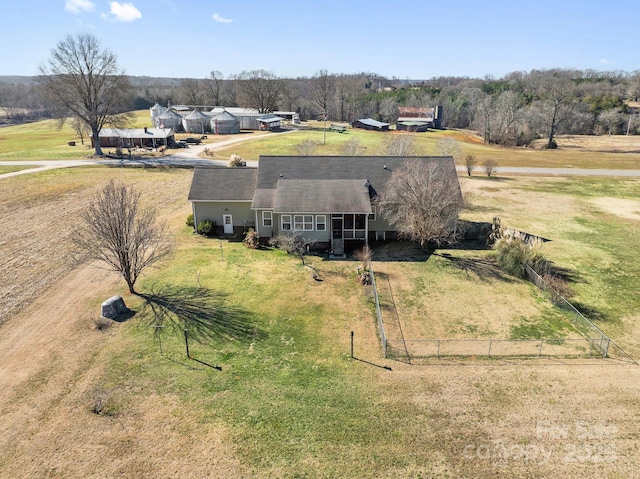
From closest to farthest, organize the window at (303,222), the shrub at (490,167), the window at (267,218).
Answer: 1. the window at (303,222)
2. the window at (267,218)
3. the shrub at (490,167)

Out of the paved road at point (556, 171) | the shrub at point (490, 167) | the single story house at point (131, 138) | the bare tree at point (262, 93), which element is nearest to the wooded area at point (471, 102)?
the bare tree at point (262, 93)

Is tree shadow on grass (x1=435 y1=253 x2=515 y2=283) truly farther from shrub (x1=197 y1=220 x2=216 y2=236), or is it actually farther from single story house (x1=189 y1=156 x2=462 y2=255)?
shrub (x1=197 y1=220 x2=216 y2=236)

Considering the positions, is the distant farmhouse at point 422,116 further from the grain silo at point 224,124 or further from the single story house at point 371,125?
the grain silo at point 224,124

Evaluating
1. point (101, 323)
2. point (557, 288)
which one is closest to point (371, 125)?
point (557, 288)

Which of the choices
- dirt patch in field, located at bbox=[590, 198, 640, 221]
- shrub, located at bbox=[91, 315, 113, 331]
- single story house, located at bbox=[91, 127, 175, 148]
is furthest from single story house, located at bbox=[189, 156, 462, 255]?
single story house, located at bbox=[91, 127, 175, 148]

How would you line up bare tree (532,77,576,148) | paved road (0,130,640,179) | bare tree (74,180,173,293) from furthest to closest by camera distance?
bare tree (532,77,576,148) < paved road (0,130,640,179) < bare tree (74,180,173,293)

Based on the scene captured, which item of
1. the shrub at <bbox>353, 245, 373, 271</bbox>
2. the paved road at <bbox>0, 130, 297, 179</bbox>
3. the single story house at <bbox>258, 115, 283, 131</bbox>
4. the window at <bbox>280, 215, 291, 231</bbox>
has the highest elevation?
the single story house at <bbox>258, 115, 283, 131</bbox>
